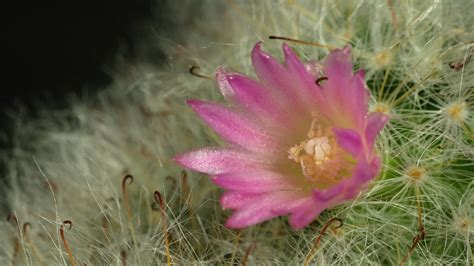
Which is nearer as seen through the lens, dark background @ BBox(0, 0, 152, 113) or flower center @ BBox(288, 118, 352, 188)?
flower center @ BBox(288, 118, 352, 188)

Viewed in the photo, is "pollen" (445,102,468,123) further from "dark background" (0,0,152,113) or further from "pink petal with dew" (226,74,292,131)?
"dark background" (0,0,152,113)

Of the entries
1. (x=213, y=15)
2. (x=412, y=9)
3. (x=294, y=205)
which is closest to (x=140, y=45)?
(x=213, y=15)

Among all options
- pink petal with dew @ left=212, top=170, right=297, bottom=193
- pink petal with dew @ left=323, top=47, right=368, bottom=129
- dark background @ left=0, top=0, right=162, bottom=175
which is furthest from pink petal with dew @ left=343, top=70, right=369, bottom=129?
dark background @ left=0, top=0, right=162, bottom=175

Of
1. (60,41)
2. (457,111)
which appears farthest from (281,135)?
(60,41)

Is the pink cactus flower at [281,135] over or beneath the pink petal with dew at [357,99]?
beneath

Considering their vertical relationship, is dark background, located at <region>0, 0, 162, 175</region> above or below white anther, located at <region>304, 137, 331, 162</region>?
below

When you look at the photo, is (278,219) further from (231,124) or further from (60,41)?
(60,41)

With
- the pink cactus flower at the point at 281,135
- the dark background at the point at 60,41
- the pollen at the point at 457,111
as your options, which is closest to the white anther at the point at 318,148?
the pink cactus flower at the point at 281,135

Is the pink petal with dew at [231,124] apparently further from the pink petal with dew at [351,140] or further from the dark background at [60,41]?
the dark background at [60,41]
